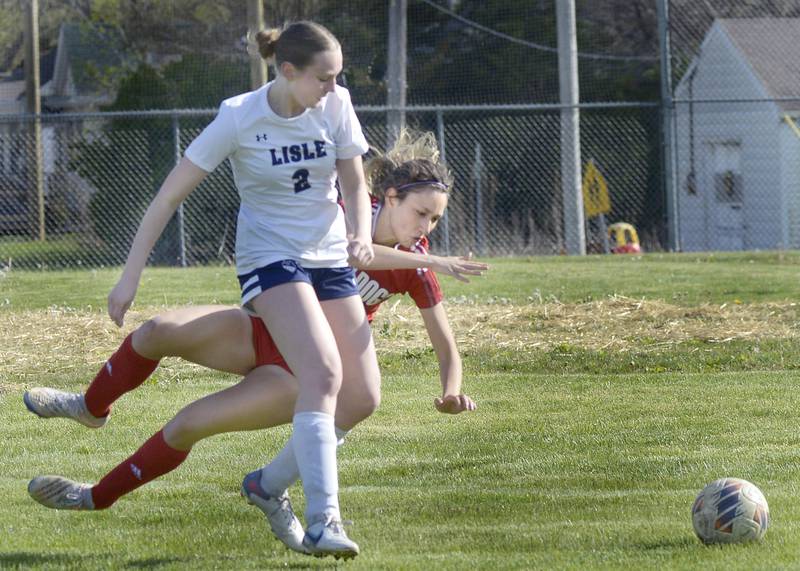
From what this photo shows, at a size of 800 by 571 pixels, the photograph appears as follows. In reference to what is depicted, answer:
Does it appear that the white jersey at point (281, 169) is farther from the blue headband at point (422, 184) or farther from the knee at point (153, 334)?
the blue headband at point (422, 184)

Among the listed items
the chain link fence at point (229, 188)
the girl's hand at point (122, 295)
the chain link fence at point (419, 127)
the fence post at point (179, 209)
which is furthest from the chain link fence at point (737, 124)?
the girl's hand at point (122, 295)

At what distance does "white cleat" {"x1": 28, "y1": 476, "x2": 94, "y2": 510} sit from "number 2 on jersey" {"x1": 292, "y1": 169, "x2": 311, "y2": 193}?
139 cm

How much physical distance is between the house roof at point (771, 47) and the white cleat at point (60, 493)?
22.8 meters

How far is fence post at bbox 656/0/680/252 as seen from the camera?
61.2 feet

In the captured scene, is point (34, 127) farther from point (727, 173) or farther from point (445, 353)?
point (445, 353)

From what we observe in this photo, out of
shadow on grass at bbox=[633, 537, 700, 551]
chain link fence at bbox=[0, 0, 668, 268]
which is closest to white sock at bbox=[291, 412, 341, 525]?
shadow on grass at bbox=[633, 537, 700, 551]

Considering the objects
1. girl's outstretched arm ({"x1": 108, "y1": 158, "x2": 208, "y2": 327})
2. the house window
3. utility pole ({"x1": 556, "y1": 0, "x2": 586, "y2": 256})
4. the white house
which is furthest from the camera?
the house window

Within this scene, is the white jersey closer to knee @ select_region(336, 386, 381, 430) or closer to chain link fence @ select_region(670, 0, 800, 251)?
knee @ select_region(336, 386, 381, 430)

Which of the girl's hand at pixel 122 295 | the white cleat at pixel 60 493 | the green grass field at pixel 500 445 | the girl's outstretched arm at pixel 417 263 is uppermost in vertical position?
the girl's outstretched arm at pixel 417 263

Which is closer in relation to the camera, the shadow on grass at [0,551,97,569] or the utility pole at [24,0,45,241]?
the shadow on grass at [0,551,97,569]

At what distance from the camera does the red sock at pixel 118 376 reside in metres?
4.87

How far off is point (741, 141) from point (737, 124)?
390 mm

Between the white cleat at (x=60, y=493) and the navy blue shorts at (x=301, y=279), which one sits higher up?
the navy blue shorts at (x=301, y=279)

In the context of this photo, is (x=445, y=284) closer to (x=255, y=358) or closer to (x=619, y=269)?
(x=619, y=269)
